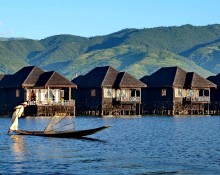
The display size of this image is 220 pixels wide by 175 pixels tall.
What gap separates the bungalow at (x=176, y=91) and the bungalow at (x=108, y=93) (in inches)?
209

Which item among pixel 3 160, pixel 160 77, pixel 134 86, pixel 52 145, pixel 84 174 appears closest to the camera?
pixel 84 174

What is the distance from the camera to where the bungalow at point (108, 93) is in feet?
334

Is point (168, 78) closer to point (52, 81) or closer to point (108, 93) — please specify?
point (108, 93)

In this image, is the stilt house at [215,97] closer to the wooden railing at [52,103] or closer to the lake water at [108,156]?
the wooden railing at [52,103]

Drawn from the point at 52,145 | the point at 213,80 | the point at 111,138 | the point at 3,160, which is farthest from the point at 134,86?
the point at 3,160

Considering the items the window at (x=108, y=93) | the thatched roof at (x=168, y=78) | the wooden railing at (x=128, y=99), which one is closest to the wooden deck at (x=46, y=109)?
the window at (x=108, y=93)

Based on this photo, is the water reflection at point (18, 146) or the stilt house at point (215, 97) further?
the stilt house at point (215, 97)

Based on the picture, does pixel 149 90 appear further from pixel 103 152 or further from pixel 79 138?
pixel 103 152

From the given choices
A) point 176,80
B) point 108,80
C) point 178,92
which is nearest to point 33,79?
Result: point 108,80

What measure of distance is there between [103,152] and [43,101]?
57.5m

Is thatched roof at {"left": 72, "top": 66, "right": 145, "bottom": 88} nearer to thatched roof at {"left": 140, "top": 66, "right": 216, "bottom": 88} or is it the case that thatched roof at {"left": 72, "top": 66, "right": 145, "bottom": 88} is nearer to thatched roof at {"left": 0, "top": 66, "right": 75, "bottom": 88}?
thatched roof at {"left": 140, "top": 66, "right": 216, "bottom": 88}

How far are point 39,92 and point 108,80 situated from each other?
38.6ft

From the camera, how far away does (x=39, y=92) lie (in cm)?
9619

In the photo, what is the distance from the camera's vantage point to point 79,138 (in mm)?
47125
